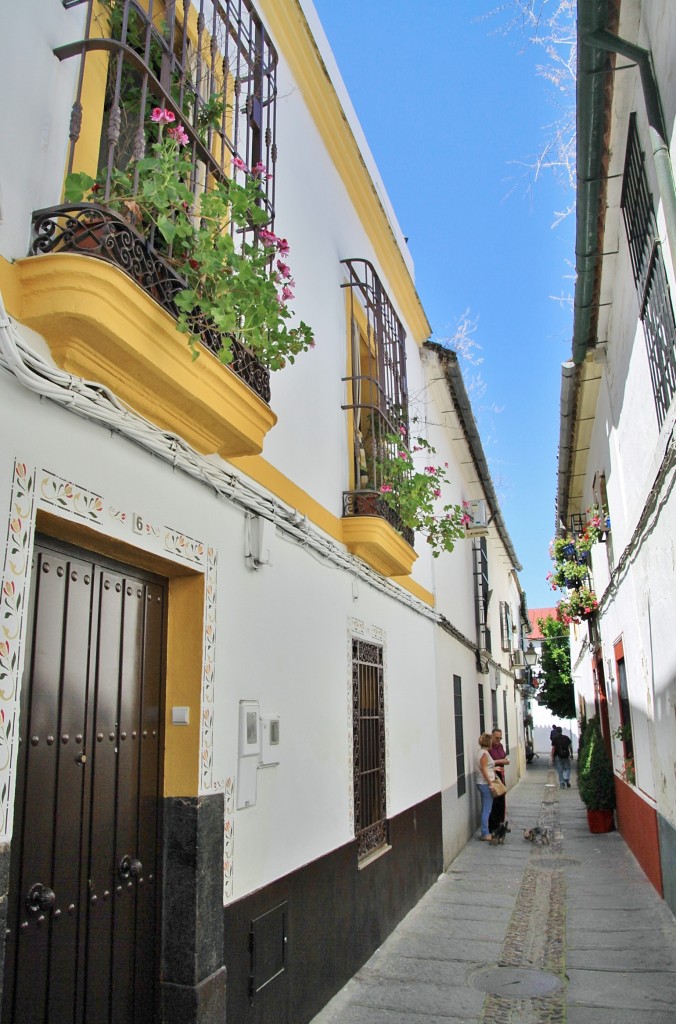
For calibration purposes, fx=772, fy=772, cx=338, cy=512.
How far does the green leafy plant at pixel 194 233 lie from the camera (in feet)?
8.95

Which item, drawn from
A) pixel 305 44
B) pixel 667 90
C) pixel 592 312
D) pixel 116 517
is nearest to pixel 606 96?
pixel 667 90

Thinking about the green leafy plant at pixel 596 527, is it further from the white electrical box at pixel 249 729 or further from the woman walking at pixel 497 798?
the white electrical box at pixel 249 729

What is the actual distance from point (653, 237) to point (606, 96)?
0.97 m

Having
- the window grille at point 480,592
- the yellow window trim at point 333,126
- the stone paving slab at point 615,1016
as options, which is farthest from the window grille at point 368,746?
the window grille at point 480,592

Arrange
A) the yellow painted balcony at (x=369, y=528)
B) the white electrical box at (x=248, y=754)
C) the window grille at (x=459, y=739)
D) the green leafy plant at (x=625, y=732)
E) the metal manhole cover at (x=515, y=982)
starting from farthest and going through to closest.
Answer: the window grille at (x=459, y=739)
the green leafy plant at (x=625, y=732)
the yellow painted balcony at (x=369, y=528)
the metal manhole cover at (x=515, y=982)
the white electrical box at (x=248, y=754)

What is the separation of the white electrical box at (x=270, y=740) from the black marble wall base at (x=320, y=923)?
595 millimetres

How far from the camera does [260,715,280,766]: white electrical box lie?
151 inches

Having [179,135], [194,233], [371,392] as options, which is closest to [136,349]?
[194,233]

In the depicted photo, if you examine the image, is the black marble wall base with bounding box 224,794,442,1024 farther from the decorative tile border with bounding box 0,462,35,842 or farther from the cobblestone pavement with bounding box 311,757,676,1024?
the decorative tile border with bounding box 0,462,35,842

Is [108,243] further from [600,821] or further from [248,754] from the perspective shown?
[600,821]

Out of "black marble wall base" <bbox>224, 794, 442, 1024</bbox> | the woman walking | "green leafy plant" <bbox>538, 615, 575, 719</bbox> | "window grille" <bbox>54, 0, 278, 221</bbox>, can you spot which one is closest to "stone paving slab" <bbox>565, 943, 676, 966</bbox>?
"black marble wall base" <bbox>224, 794, 442, 1024</bbox>

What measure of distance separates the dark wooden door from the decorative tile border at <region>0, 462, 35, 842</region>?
0.28m

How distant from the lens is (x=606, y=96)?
5016 mm

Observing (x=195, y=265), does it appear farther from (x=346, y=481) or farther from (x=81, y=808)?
(x=346, y=481)
